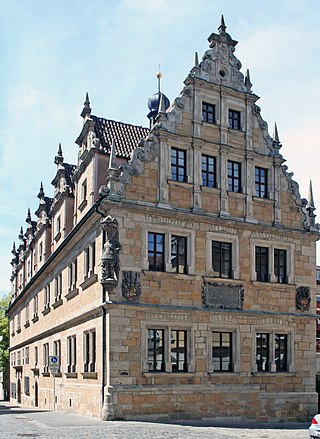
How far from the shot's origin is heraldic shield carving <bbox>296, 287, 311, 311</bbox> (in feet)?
93.7

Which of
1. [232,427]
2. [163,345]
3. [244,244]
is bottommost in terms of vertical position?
[232,427]

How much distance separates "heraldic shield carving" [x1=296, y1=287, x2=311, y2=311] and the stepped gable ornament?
9240mm

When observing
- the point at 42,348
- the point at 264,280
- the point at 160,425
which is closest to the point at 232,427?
the point at 160,425

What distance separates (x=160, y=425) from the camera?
21672 mm

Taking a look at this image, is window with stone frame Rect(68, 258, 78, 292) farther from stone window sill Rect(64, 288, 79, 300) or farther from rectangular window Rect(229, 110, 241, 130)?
rectangular window Rect(229, 110, 241, 130)

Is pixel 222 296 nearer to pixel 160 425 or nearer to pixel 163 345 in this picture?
pixel 163 345

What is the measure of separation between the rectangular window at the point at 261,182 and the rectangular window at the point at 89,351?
31.1 feet

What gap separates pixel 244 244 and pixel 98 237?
6.38 meters

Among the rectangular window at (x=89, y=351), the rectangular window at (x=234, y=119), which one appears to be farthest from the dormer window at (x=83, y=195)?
the rectangular window at (x=234, y=119)

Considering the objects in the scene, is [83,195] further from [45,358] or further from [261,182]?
[45,358]

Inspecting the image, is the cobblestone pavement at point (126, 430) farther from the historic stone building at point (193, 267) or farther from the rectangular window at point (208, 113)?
the rectangular window at point (208, 113)

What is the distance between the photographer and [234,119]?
2844 centimetres

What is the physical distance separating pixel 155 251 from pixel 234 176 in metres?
5.45

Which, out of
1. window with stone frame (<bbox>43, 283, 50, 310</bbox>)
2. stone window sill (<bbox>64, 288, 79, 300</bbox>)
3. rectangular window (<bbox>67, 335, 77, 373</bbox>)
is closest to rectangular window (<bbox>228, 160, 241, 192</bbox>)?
stone window sill (<bbox>64, 288, 79, 300</bbox>)
